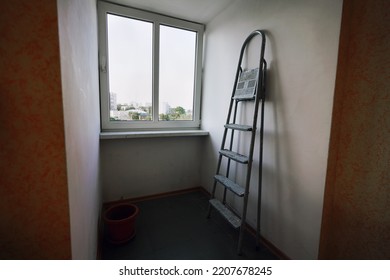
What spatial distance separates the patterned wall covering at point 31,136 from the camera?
44 centimetres

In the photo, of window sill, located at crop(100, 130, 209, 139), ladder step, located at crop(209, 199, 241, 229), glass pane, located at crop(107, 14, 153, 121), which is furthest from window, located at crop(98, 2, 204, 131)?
ladder step, located at crop(209, 199, 241, 229)

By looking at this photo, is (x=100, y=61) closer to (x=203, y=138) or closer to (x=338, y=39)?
(x=203, y=138)

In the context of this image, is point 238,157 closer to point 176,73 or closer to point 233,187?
point 233,187

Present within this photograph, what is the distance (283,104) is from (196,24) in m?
1.62

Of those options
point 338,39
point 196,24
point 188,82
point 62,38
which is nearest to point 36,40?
point 62,38

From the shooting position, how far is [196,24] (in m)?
2.27

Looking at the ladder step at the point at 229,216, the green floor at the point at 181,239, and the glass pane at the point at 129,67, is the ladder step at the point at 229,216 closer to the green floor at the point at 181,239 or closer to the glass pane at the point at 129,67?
the green floor at the point at 181,239

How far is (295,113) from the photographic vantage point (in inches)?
49.1

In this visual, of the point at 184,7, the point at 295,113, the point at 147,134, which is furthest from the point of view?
the point at 147,134

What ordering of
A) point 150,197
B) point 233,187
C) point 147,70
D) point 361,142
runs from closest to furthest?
1. point 361,142
2. point 233,187
3. point 147,70
4. point 150,197

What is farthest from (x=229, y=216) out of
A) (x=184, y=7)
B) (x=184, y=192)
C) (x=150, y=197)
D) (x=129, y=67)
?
(x=184, y=7)

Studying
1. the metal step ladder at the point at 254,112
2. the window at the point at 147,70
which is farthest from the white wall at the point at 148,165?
the metal step ladder at the point at 254,112

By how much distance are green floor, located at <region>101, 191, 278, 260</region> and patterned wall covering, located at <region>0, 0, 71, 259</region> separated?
1.06 m

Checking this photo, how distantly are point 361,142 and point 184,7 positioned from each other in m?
1.95
